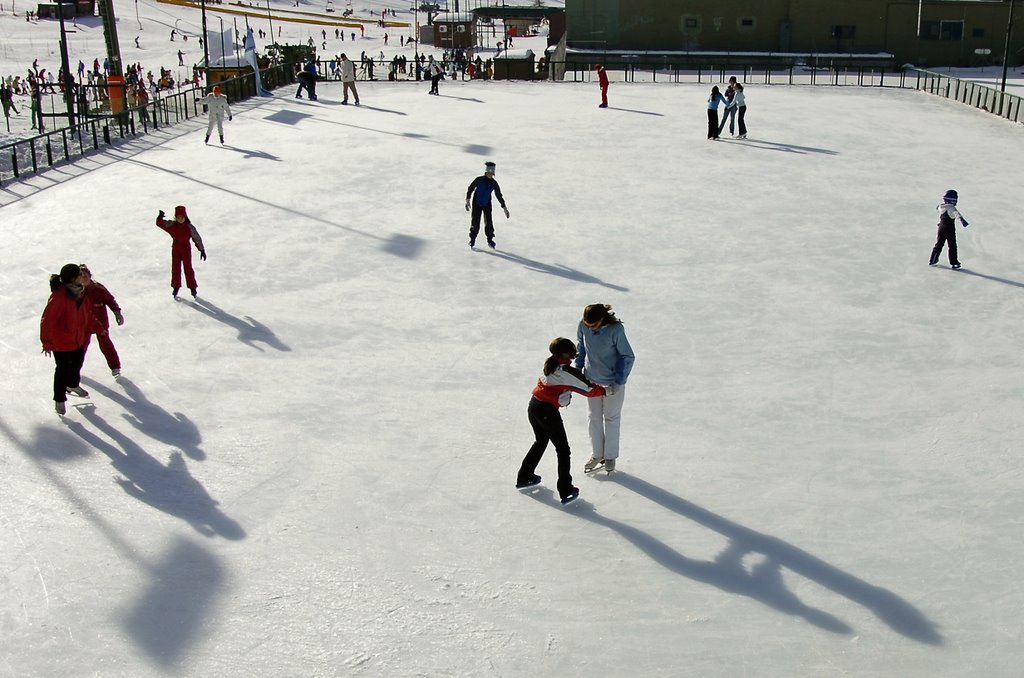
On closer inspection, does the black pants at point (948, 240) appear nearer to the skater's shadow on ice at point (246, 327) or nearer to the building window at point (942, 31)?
the skater's shadow on ice at point (246, 327)

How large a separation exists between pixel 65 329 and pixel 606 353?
4510mm

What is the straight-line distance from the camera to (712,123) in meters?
22.2

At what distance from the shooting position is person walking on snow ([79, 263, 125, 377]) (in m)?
8.58

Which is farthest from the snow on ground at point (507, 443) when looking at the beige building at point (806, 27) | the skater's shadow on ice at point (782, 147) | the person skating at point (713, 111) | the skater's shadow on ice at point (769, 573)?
the beige building at point (806, 27)

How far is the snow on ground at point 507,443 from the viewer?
538 cm

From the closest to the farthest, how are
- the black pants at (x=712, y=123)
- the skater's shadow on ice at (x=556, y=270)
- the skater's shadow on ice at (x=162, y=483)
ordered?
the skater's shadow on ice at (x=162, y=483) < the skater's shadow on ice at (x=556, y=270) < the black pants at (x=712, y=123)

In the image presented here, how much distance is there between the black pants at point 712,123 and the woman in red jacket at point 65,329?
1643 centimetres

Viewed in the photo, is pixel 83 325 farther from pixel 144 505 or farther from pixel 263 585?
pixel 263 585

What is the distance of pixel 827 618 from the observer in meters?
5.50

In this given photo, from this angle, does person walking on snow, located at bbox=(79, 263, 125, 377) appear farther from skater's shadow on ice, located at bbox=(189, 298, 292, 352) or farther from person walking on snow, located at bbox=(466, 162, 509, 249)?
person walking on snow, located at bbox=(466, 162, 509, 249)

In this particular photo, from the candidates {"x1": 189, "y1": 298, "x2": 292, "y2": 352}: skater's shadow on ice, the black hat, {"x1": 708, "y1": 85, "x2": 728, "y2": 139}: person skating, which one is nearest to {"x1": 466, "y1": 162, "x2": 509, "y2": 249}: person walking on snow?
{"x1": 189, "y1": 298, "x2": 292, "y2": 352}: skater's shadow on ice

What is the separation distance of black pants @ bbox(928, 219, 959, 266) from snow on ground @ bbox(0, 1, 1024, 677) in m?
0.27

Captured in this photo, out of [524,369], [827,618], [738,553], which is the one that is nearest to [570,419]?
[524,369]

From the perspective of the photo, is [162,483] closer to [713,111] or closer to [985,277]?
[985,277]
